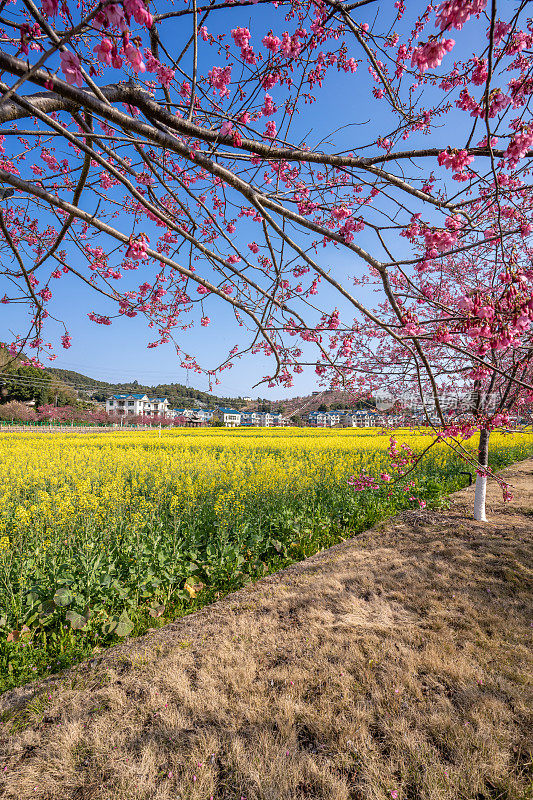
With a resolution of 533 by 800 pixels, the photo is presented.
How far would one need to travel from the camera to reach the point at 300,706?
2395 millimetres

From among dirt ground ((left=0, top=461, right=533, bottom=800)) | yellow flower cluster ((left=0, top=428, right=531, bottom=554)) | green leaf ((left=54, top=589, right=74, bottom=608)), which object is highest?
yellow flower cluster ((left=0, top=428, right=531, bottom=554))

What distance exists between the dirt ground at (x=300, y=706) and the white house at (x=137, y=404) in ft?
288

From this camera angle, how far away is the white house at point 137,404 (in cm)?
8856

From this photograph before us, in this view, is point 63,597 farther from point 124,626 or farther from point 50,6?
point 50,6

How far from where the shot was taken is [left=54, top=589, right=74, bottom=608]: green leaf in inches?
127

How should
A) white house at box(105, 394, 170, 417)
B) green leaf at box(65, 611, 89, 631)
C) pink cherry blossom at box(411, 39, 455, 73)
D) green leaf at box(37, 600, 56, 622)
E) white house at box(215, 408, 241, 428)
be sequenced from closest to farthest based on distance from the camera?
pink cherry blossom at box(411, 39, 455, 73) → green leaf at box(65, 611, 89, 631) → green leaf at box(37, 600, 56, 622) → white house at box(105, 394, 170, 417) → white house at box(215, 408, 241, 428)

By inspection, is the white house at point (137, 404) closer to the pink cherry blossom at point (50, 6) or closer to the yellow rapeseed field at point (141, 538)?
the yellow rapeseed field at point (141, 538)

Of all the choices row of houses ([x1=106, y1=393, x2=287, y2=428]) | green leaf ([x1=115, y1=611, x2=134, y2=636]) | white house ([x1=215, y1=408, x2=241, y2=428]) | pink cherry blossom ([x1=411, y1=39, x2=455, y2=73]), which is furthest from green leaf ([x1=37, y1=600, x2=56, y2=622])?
white house ([x1=215, y1=408, x2=241, y2=428])

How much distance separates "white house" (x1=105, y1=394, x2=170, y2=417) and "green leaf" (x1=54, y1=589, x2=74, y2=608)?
87.2 meters

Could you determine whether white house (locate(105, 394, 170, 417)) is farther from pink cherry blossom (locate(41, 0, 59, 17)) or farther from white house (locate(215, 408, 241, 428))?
pink cherry blossom (locate(41, 0, 59, 17))

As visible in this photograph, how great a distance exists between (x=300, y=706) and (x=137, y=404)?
9424 cm

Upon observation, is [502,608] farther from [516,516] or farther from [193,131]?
[193,131]

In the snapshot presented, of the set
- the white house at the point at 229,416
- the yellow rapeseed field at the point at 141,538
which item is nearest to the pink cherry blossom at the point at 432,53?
the yellow rapeseed field at the point at 141,538

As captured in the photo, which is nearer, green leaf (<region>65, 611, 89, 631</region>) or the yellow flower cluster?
green leaf (<region>65, 611, 89, 631</region>)
